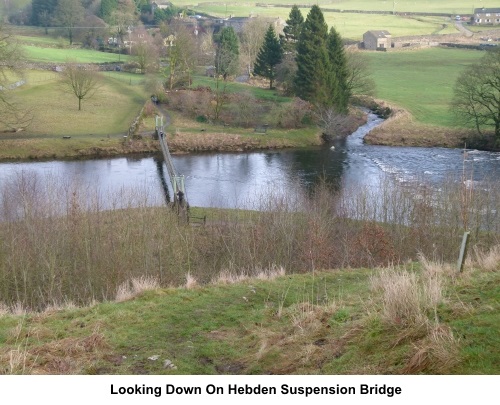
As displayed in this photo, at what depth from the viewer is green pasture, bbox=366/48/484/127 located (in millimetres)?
55031

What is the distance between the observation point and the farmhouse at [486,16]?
68188 millimetres

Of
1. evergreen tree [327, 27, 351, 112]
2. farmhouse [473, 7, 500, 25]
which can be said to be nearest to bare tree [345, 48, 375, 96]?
evergreen tree [327, 27, 351, 112]

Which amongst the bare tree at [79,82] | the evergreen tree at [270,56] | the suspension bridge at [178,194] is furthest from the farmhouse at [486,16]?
the suspension bridge at [178,194]

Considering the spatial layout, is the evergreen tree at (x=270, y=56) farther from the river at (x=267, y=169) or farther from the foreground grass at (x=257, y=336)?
the foreground grass at (x=257, y=336)

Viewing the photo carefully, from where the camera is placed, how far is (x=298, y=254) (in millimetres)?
20031

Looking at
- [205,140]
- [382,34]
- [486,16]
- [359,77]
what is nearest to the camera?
[205,140]

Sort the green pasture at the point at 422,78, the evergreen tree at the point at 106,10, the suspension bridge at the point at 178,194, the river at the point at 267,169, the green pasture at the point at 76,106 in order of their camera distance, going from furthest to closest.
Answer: the evergreen tree at the point at 106,10 < the green pasture at the point at 422,78 < the green pasture at the point at 76,106 < the river at the point at 267,169 < the suspension bridge at the point at 178,194

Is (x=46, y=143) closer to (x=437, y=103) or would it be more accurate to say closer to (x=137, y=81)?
(x=137, y=81)

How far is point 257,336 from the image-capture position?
927 cm

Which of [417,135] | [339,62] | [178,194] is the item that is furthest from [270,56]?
[178,194]

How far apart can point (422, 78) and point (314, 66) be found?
2057 centimetres

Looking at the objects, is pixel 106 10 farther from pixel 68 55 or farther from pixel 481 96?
pixel 481 96

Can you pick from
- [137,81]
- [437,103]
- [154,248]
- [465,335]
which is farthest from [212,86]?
[465,335]

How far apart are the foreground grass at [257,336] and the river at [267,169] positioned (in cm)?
1947
